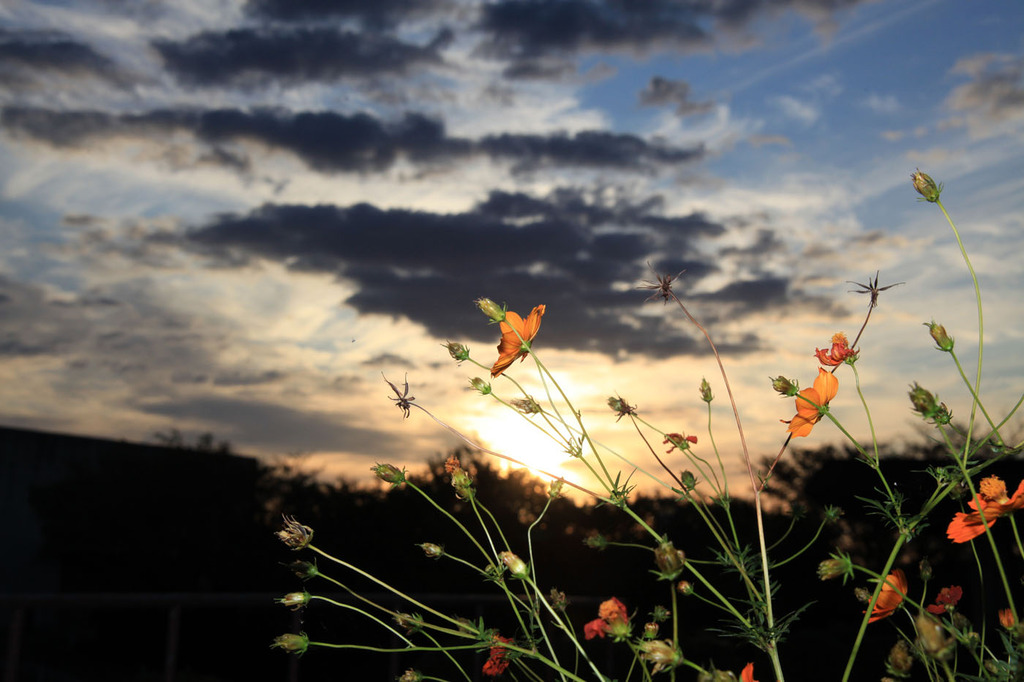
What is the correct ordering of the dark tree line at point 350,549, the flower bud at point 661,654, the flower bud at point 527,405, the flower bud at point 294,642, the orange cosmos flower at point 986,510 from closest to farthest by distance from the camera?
the flower bud at point 661,654
the orange cosmos flower at point 986,510
the flower bud at point 294,642
the flower bud at point 527,405
the dark tree line at point 350,549

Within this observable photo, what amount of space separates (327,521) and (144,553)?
2386 millimetres

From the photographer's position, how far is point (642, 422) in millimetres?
1033

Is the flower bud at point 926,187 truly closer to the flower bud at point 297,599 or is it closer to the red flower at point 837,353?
the red flower at point 837,353

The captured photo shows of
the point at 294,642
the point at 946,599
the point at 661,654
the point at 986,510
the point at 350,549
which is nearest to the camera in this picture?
the point at 661,654

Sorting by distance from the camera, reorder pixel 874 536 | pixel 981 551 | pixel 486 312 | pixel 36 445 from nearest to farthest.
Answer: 1. pixel 486 312
2. pixel 981 551
3. pixel 874 536
4. pixel 36 445

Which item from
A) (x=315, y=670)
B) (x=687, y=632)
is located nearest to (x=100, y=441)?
(x=315, y=670)

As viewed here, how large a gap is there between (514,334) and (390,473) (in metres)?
0.23

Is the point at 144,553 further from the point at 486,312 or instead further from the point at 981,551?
the point at 486,312

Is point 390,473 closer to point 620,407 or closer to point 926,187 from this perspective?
point 620,407

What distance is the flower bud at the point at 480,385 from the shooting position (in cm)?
95

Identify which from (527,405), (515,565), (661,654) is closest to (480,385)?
(527,405)

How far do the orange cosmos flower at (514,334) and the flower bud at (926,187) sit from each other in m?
0.44

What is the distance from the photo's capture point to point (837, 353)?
3.11 ft

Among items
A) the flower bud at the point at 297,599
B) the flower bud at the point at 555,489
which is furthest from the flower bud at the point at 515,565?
the flower bud at the point at 297,599
